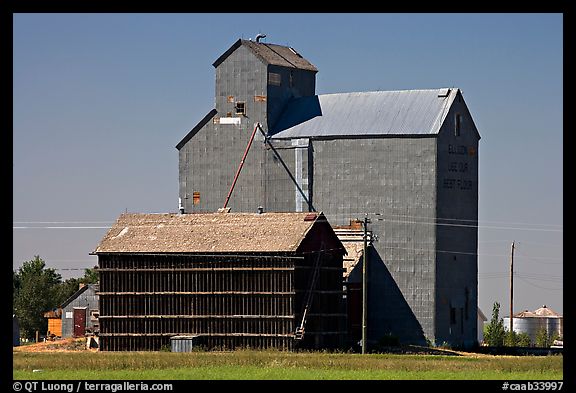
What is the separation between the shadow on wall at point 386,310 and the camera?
253 feet

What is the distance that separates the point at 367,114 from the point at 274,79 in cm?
677

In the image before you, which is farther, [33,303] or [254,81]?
[33,303]

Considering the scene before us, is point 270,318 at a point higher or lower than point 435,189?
lower

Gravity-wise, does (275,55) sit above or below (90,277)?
above

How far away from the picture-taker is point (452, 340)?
257 feet

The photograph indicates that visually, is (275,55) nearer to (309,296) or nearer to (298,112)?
(298,112)

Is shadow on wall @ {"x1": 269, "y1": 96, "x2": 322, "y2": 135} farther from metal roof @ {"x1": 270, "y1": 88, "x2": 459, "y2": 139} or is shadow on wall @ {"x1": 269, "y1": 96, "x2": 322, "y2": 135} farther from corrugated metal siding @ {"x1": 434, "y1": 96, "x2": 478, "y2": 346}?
corrugated metal siding @ {"x1": 434, "y1": 96, "x2": 478, "y2": 346}

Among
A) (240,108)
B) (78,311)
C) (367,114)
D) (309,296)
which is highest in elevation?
(240,108)

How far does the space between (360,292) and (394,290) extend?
2268 mm

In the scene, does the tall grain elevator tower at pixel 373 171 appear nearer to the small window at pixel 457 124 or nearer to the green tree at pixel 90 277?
the small window at pixel 457 124

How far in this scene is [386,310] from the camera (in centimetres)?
7775

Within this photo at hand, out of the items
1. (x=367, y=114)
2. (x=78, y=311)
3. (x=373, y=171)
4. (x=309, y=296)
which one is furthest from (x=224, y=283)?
(x=78, y=311)
